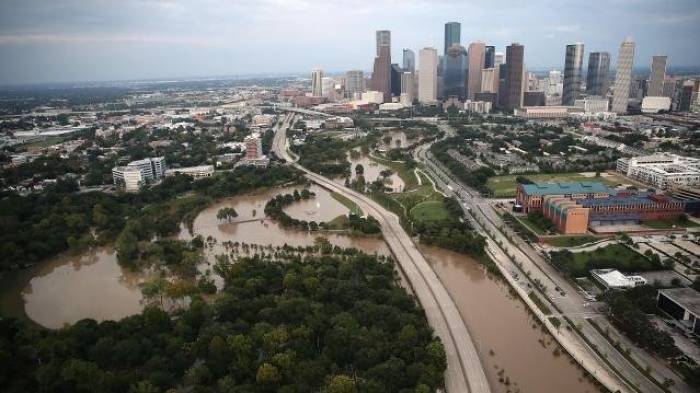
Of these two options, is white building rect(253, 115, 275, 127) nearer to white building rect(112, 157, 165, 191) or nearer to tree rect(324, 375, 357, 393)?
white building rect(112, 157, 165, 191)

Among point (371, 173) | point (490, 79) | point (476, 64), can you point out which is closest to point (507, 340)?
point (371, 173)

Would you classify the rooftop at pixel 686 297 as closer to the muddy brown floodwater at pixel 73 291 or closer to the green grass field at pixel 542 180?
the green grass field at pixel 542 180

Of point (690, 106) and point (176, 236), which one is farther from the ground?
point (690, 106)

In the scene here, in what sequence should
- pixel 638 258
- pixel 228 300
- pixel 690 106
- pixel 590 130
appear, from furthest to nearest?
pixel 690 106, pixel 590 130, pixel 638 258, pixel 228 300

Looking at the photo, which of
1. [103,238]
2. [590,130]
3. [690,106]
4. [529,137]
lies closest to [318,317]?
[103,238]

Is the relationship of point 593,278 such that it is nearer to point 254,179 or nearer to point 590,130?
point 254,179

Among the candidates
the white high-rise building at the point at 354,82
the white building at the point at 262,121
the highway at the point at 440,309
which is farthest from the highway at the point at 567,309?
the white high-rise building at the point at 354,82

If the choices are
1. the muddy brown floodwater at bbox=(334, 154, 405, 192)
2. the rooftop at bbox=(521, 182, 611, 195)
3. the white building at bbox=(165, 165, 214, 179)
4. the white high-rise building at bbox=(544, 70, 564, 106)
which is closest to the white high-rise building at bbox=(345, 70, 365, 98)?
the white high-rise building at bbox=(544, 70, 564, 106)
